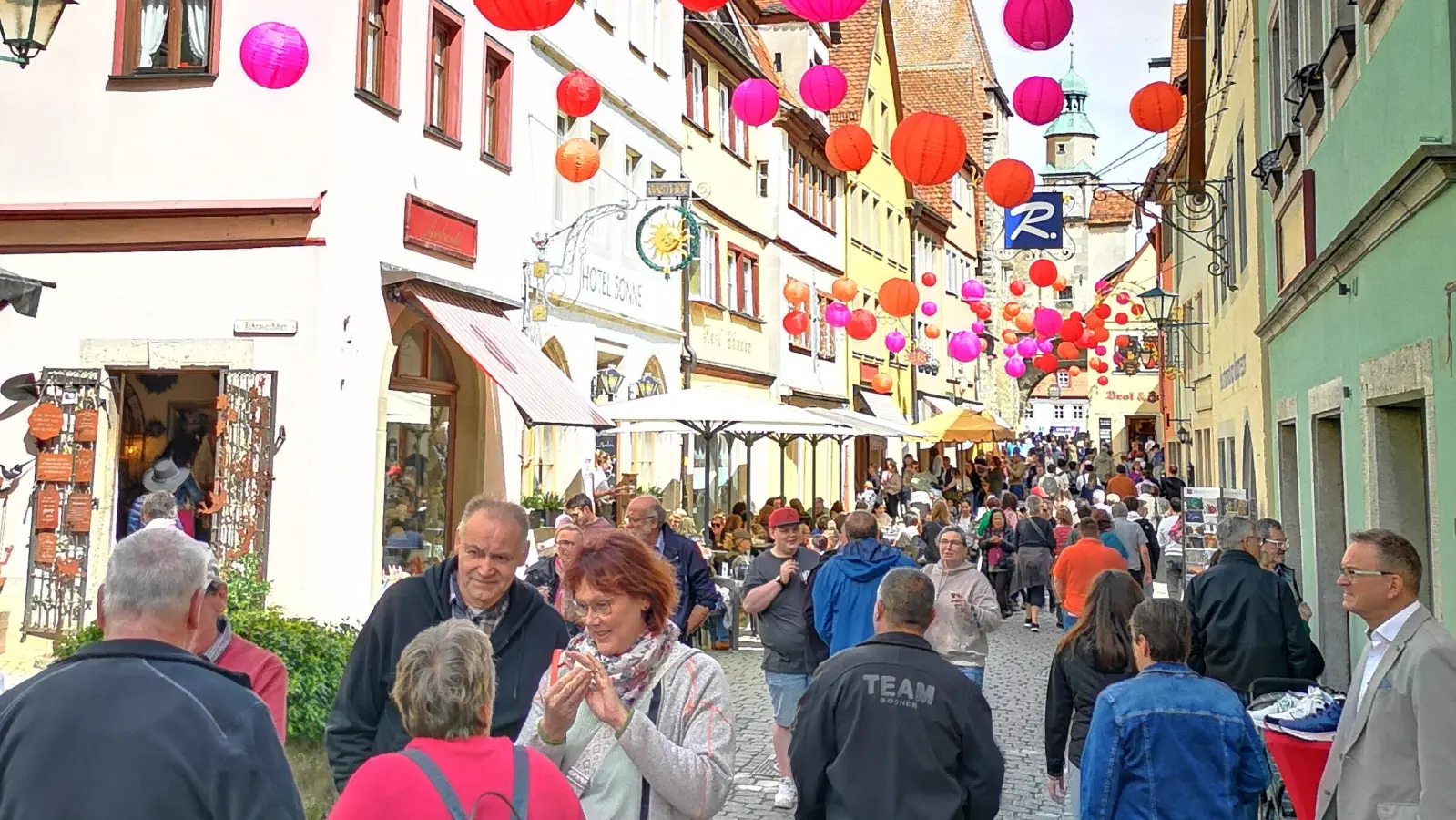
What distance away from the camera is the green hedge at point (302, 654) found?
6.63 m

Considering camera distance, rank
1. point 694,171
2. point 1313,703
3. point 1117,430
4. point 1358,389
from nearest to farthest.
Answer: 1. point 1313,703
2. point 1358,389
3. point 694,171
4. point 1117,430

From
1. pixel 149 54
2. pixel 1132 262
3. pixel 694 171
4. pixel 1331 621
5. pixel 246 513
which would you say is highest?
pixel 1132 262

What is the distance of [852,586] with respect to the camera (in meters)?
7.98

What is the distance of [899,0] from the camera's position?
57.4 meters

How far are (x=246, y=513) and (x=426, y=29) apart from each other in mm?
5608

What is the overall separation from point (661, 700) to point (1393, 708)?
2.54 metres

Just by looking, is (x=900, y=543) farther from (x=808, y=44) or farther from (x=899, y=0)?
(x=899, y=0)

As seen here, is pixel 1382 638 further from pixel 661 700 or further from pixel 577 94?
pixel 577 94

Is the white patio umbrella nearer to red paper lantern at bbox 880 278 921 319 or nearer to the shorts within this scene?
red paper lantern at bbox 880 278 921 319

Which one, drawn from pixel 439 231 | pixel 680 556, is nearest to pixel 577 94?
pixel 439 231

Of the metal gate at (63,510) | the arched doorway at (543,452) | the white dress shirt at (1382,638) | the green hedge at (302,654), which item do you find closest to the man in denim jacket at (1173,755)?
the white dress shirt at (1382,638)

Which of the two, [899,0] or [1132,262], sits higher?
[899,0]

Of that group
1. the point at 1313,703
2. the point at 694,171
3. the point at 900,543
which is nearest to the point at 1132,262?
the point at 694,171

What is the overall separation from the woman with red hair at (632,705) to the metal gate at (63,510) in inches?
408
